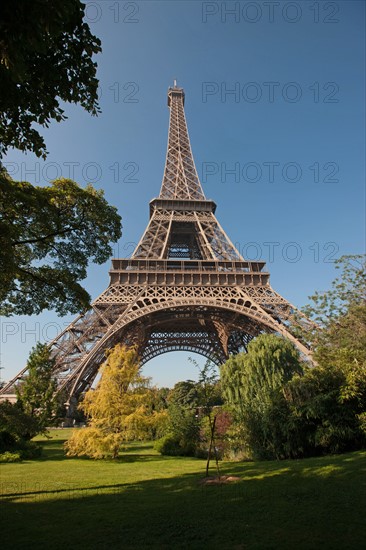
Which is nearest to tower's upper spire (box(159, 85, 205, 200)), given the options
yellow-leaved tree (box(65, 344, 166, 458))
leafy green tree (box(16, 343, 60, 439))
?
leafy green tree (box(16, 343, 60, 439))

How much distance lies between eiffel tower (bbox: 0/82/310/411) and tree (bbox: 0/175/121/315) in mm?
15716

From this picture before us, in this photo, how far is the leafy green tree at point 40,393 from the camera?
20.5 metres

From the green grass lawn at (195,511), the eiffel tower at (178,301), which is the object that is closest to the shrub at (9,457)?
the green grass lawn at (195,511)

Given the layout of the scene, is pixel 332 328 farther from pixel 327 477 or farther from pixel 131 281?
pixel 131 281

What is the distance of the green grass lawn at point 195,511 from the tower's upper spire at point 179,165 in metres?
39.0

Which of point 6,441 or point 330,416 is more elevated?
point 330,416

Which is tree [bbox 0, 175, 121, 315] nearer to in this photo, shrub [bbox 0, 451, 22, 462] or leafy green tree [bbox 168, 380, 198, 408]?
shrub [bbox 0, 451, 22, 462]

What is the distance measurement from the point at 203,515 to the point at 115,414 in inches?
415

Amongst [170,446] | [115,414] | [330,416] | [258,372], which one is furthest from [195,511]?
[258,372]

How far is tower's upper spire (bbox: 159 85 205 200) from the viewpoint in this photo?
46.6 meters

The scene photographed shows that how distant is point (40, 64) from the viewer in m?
5.64

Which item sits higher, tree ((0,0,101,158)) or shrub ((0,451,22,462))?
tree ((0,0,101,158))

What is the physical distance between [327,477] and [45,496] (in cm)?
673

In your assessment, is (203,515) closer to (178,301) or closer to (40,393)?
(40,393)
